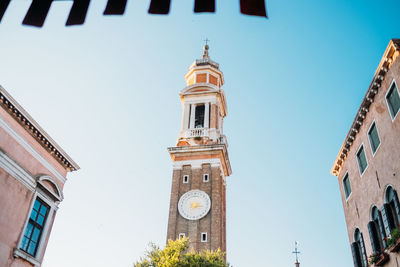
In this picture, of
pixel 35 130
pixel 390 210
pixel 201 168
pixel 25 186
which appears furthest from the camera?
pixel 201 168

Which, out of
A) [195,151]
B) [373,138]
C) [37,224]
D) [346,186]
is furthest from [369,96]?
[195,151]

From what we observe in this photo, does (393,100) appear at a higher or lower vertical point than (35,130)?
lower

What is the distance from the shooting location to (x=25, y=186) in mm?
17672

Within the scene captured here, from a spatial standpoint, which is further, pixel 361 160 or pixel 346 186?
pixel 346 186

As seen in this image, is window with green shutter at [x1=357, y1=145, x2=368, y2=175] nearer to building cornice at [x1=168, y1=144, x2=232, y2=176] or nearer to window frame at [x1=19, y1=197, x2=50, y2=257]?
window frame at [x1=19, y1=197, x2=50, y2=257]

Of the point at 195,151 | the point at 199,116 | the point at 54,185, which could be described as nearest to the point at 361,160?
the point at 54,185

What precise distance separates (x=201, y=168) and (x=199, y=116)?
7020mm

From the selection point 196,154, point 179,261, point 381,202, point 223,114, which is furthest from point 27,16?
point 223,114

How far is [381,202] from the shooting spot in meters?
16.3

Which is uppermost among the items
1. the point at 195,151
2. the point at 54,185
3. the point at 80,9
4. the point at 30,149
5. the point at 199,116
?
the point at 199,116

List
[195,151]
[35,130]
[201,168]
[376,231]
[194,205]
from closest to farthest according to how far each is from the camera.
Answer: [376,231], [35,130], [194,205], [201,168], [195,151]

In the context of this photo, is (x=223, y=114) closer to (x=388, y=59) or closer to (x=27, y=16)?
(x=388, y=59)

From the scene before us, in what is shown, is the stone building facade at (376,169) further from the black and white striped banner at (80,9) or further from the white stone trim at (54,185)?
the white stone trim at (54,185)

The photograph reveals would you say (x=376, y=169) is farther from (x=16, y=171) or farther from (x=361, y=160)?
(x=16, y=171)
